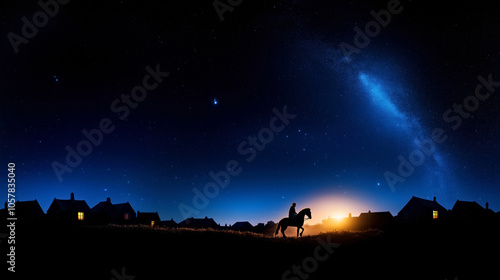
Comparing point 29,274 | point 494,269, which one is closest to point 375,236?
point 494,269

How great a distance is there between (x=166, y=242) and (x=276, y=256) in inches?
Answer: 233

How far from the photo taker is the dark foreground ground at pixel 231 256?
42.0ft

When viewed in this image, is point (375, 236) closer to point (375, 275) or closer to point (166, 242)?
point (375, 275)

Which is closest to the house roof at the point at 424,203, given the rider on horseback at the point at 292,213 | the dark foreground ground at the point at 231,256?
the dark foreground ground at the point at 231,256

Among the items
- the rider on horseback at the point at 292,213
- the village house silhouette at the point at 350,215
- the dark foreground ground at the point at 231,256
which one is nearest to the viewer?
the dark foreground ground at the point at 231,256

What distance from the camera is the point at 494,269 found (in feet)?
47.0

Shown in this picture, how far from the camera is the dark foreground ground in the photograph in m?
12.8

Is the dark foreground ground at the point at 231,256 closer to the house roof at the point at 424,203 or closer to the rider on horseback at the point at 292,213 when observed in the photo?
the rider on horseback at the point at 292,213

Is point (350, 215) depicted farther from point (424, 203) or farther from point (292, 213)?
point (292, 213)

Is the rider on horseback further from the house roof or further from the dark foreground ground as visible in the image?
the house roof

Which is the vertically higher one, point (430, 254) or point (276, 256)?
point (276, 256)

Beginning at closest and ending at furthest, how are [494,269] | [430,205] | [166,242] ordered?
[494,269] → [166,242] → [430,205]

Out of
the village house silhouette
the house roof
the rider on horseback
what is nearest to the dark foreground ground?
the rider on horseback

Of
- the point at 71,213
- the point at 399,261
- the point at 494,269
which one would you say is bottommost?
the point at 494,269
